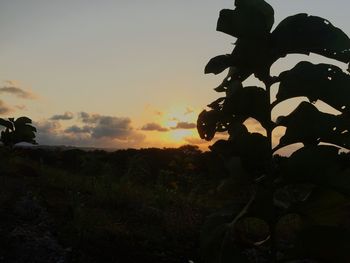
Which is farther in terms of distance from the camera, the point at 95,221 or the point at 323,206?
the point at 95,221

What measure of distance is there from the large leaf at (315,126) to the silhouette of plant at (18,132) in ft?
44.1

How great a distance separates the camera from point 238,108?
136 inches

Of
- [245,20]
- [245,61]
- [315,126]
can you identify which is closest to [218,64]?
[245,61]

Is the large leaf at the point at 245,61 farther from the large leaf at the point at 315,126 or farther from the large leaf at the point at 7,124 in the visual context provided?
the large leaf at the point at 7,124

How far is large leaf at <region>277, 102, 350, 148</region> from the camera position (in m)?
3.16

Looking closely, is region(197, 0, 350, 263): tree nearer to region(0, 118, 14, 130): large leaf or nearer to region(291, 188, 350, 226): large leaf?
region(291, 188, 350, 226): large leaf

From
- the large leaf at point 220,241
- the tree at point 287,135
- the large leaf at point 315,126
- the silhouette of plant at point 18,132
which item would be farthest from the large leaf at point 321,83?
the silhouette of plant at point 18,132

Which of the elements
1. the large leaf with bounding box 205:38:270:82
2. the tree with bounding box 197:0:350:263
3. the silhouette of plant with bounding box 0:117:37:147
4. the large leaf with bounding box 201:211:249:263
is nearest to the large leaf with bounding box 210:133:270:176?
the tree with bounding box 197:0:350:263

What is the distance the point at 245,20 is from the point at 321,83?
649 millimetres

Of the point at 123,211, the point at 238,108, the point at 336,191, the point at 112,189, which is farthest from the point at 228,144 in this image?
the point at 112,189

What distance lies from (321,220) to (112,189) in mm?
7617

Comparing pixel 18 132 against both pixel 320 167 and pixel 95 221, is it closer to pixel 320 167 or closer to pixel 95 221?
pixel 95 221

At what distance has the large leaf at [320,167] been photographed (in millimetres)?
3070

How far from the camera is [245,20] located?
3.41m
